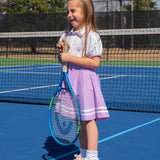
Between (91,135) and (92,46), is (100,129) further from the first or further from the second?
(92,46)

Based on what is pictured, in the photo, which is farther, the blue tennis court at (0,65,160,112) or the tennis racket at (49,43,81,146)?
the blue tennis court at (0,65,160,112)

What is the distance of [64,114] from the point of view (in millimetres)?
2779

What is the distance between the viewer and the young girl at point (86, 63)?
2701mm

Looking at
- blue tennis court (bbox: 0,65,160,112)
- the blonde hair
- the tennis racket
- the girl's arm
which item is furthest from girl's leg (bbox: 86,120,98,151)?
blue tennis court (bbox: 0,65,160,112)

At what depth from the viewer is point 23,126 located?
4262 millimetres

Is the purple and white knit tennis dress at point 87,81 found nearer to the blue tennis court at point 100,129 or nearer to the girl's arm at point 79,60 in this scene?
the girl's arm at point 79,60

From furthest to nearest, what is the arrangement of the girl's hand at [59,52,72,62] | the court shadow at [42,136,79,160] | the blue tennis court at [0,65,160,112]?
the blue tennis court at [0,65,160,112]
the court shadow at [42,136,79,160]
the girl's hand at [59,52,72,62]

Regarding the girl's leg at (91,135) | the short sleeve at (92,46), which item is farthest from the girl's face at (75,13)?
the girl's leg at (91,135)

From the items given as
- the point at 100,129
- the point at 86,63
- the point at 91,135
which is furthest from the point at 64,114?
the point at 100,129

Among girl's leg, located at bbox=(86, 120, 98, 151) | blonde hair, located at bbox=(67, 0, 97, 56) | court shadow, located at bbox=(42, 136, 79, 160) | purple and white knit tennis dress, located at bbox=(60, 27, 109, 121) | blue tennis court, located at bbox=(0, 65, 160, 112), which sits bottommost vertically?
blue tennis court, located at bbox=(0, 65, 160, 112)

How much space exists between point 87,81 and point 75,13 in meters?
0.49

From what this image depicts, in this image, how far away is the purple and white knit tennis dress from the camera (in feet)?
8.89

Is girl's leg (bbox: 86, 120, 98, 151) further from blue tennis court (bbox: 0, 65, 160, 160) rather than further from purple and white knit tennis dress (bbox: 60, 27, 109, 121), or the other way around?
blue tennis court (bbox: 0, 65, 160, 160)

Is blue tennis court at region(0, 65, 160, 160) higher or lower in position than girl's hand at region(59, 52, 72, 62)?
lower
